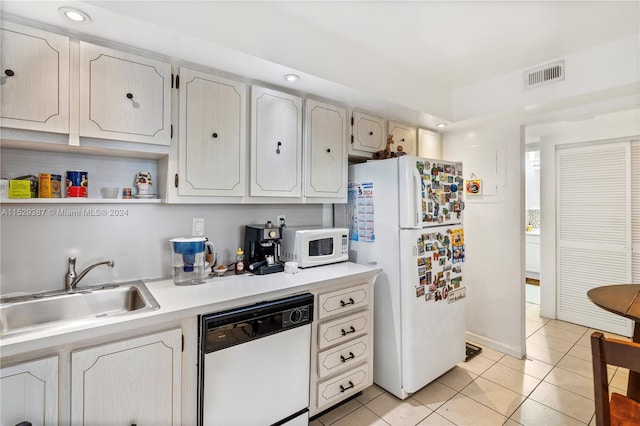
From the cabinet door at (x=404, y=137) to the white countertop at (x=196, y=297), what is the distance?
1.28 metres

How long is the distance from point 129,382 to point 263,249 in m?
1.04

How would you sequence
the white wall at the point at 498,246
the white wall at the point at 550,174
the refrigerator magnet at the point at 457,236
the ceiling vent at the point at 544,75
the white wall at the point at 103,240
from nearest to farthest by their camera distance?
1. the white wall at the point at 103,240
2. the ceiling vent at the point at 544,75
3. the refrigerator magnet at the point at 457,236
4. the white wall at the point at 498,246
5. the white wall at the point at 550,174

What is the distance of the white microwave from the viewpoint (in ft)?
6.97

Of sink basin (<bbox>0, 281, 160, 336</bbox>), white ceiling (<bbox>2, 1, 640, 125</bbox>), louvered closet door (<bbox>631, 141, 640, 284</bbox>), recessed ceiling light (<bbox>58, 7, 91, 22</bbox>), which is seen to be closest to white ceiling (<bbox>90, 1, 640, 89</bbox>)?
white ceiling (<bbox>2, 1, 640, 125</bbox>)

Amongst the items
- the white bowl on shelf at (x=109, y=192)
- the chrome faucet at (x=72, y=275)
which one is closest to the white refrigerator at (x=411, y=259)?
the white bowl on shelf at (x=109, y=192)

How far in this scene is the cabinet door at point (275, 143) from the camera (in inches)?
77.7

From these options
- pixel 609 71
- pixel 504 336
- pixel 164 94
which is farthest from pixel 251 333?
pixel 609 71

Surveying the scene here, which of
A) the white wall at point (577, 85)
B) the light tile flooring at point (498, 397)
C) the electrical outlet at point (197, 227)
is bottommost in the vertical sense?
the light tile flooring at point (498, 397)

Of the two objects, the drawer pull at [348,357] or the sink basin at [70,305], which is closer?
the sink basin at [70,305]

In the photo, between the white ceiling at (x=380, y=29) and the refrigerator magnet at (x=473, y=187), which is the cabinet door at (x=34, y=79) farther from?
the refrigerator magnet at (x=473, y=187)

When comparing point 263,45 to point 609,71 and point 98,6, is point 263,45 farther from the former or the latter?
point 609,71

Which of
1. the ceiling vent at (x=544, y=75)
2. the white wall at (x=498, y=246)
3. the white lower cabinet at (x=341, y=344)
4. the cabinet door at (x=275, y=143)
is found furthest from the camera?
the white wall at (x=498, y=246)

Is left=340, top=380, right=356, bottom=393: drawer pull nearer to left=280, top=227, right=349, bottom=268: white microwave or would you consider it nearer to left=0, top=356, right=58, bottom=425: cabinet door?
left=280, top=227, right=349, bottom=268: white microwave

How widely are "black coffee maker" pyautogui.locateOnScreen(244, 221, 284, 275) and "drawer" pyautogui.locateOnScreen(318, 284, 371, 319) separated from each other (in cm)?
40
